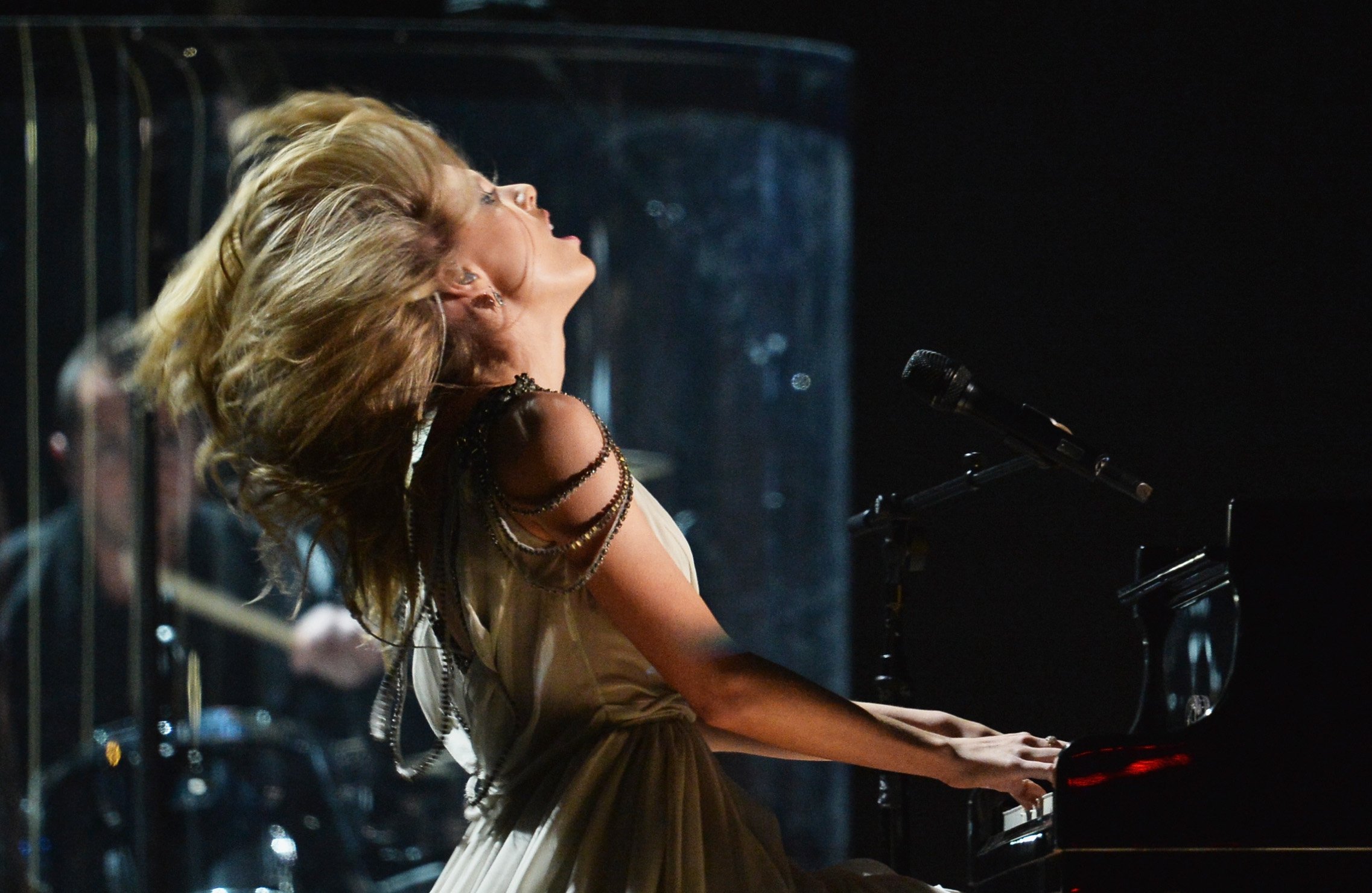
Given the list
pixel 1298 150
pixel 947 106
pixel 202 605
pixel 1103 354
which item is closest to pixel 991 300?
pixel 1103 354

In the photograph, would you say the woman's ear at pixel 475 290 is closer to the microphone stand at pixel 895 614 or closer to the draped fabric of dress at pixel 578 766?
the draped fabric of dress at pixel 578 766

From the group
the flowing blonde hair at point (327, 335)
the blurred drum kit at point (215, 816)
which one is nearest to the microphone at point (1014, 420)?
the flowing blonde hair at point (327, 335)

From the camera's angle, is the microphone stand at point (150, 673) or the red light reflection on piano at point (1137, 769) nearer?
the red light reflection on piano at point (1137, 769)

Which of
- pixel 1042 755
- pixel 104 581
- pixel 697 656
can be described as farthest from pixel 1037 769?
pixel 104 581

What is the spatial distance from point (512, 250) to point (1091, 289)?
1928mm

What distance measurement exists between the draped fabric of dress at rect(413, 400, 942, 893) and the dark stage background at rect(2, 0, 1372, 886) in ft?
5.79

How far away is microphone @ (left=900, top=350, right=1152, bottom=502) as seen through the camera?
1.55m

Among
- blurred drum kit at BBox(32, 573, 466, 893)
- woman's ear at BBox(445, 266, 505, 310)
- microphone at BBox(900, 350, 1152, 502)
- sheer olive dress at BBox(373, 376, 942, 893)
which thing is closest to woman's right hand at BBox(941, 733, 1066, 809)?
sheer olive dress at BBox(373, 376, 942, 893)

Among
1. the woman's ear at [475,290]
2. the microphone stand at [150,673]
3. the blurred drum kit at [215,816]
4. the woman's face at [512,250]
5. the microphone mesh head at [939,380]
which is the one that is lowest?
the blurred drum kit at [215,816]

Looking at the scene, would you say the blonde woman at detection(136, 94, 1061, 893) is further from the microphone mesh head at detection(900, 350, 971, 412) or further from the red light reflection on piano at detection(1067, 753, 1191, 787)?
the microphone mesh head at detection(900, 350, 971, 412)

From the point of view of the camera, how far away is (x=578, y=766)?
154cm

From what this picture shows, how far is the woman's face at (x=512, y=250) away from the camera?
181 cm

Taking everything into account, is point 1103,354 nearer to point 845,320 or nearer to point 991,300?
point 991,300

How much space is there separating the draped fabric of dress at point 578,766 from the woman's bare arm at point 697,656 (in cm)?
7
